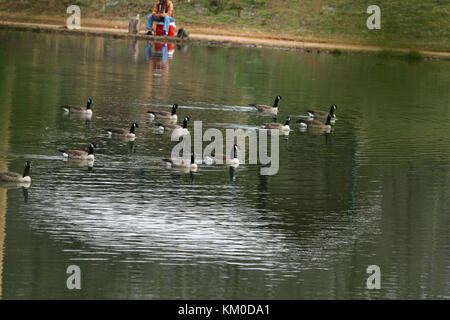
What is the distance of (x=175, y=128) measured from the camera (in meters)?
33.2

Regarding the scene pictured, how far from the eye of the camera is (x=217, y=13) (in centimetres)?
8219

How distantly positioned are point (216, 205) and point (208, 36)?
169ft

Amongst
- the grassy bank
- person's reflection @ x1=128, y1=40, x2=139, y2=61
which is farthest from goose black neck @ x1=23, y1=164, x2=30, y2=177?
the grassy bank

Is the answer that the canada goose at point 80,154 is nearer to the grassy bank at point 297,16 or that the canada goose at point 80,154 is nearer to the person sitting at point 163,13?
the person sitting at point 163,13

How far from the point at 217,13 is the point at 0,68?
37.4 meters

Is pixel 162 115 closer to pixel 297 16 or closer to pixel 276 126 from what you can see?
pixel 276 126

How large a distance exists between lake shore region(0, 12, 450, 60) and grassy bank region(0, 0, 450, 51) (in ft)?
2.15

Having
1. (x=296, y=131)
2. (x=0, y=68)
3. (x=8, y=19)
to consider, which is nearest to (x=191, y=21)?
(x=8, y=19)

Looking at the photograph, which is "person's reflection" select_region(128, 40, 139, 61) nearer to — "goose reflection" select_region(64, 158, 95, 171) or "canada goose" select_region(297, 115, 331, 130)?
"canada goose" select_region(297, 115, 331, 130)

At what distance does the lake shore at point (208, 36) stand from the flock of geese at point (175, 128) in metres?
29.2

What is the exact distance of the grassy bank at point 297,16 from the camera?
77.3 m
